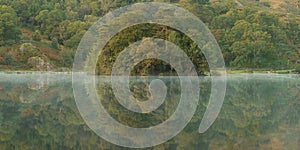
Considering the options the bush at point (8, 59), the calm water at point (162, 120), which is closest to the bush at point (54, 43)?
the bush at point (8, 59)

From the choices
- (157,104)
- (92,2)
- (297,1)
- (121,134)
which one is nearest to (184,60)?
(157,104)

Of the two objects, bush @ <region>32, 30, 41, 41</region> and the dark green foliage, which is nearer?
the dark green foliage

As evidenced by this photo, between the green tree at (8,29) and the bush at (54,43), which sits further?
the bush at (54,43)

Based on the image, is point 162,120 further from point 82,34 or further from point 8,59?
point 82,34

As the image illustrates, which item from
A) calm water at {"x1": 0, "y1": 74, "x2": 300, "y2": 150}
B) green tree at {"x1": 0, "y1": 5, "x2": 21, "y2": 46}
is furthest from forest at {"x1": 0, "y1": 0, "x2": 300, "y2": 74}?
calm water at {"x1": 0, "y1": 74, "x2": 300, "y2": 150}

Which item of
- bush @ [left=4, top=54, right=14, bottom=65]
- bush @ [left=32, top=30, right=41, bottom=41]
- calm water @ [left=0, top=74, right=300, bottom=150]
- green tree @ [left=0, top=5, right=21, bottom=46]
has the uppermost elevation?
calm water @ [left=0, top=74, right=300, bottom=150]

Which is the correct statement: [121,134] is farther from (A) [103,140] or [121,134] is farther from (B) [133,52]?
(B) [133,52]

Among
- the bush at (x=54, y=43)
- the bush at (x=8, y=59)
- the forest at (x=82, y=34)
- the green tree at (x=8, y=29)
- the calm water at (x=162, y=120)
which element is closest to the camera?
the calm water at (x=162, y=120)

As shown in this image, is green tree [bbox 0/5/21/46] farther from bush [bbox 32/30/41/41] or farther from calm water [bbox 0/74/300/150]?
calm water [bbox 0/74/300/150]

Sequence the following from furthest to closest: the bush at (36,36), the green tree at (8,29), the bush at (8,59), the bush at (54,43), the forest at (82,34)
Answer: the bush at (36,36), the bush at (54,43), the green tree at (8,29), the forest at (82,34), the bush at (8,59)

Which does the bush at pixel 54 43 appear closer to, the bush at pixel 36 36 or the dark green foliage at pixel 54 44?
the dark green foliage at pixel 54 44

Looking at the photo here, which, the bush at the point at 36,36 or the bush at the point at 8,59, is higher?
the bush at the point at 36,36
